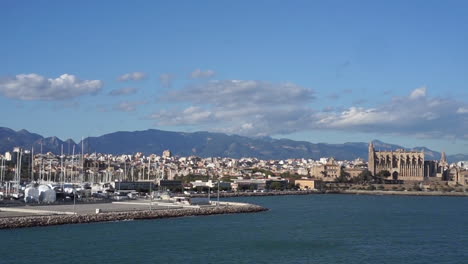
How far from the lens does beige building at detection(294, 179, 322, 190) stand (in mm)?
79494

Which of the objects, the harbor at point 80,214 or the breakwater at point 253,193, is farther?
the breakwater at point 253,193

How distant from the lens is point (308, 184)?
263 feet

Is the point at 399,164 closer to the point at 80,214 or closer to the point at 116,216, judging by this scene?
the point at 116,216

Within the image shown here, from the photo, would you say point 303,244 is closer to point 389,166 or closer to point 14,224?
point 14,224

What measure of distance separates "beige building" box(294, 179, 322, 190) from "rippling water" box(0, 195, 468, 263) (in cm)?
4676

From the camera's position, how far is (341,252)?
70.4 feet

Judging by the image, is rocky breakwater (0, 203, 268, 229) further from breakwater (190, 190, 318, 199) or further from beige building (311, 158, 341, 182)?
A: beige building (311, 158, 341, 182)

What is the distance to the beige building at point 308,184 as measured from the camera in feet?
261

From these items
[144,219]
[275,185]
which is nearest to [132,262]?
[144,219]

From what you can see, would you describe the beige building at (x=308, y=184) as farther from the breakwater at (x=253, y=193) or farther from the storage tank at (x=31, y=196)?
the storage tank at (x=31, y=196)

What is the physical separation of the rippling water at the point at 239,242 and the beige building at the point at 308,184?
Answer: 4676 centimetres

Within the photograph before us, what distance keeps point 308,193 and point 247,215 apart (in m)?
38.9

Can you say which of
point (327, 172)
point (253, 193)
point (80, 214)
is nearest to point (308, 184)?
point (327, 172)

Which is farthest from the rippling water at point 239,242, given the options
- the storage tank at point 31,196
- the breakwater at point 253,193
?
the breakwater at point 253,193
